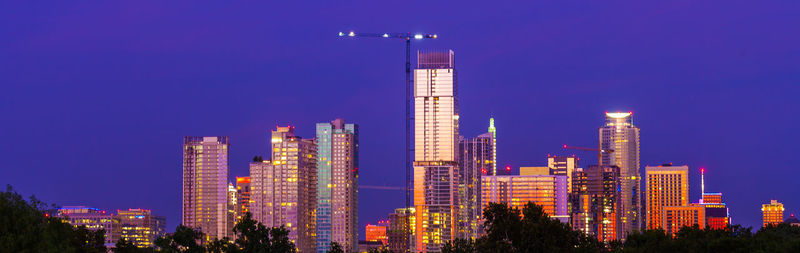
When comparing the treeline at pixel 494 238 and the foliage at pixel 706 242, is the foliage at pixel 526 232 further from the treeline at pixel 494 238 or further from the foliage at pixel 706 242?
the foliage at pixel 706 242

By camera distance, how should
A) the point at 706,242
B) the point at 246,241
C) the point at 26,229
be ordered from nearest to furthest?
the point at 26,229 → the point at 706,242 → the point at 246,241

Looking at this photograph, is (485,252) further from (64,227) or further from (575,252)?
(64,227)

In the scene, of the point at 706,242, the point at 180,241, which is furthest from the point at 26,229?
the point at 706,242

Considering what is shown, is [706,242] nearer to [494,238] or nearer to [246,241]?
[494,238]

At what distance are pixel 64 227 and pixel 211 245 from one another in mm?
9683

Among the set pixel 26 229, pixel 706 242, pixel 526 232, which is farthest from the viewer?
pixel 706 242

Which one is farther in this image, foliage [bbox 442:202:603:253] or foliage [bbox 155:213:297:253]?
foliage [bbox 155:213:297:253]

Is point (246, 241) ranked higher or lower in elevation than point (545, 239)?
lower

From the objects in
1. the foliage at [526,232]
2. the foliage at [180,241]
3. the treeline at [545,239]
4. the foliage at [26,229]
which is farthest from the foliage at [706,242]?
the foliage at [26,229]

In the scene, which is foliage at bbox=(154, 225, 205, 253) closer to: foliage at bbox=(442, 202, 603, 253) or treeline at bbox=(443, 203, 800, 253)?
treeline at bbox=(443, 203, 800, 253)

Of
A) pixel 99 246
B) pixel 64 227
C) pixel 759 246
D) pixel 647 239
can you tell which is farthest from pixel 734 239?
pixel 99 246

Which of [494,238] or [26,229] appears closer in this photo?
[26,229]

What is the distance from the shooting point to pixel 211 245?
59000mm

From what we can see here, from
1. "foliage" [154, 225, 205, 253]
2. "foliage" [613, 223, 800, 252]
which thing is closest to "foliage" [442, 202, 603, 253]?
"foliage" [613, 223, 800, 252]
